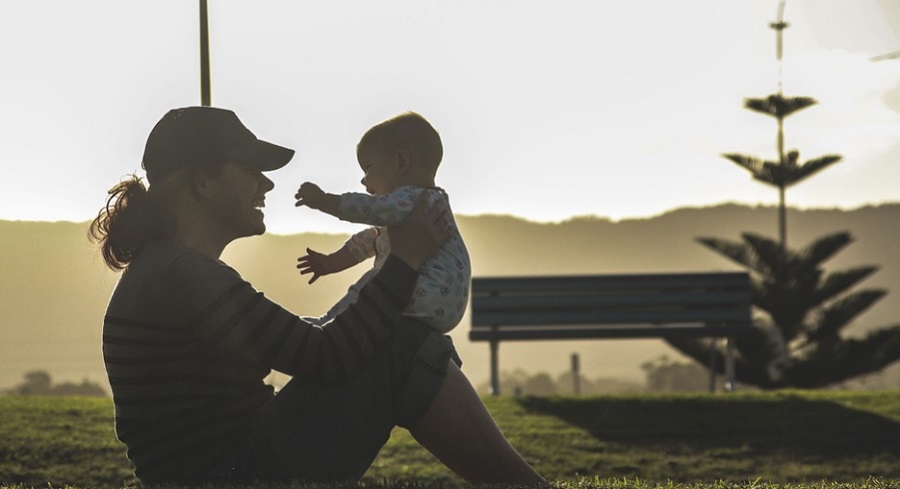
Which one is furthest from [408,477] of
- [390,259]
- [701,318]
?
[701,318]

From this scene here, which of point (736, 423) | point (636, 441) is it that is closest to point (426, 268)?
point (636, 441)

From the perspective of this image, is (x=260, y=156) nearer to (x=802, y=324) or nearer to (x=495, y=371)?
(x=495, y=371)

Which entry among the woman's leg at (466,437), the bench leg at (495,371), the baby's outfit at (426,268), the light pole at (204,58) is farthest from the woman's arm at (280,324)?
the bench leg at (495,371)

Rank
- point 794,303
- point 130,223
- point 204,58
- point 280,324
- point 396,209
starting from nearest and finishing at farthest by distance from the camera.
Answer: point 280,324
point 130,223
point 396,209
point 204,58
point 794,303

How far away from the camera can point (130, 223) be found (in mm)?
3318

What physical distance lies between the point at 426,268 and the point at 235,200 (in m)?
0.58

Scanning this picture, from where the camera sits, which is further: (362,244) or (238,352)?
(362,244)

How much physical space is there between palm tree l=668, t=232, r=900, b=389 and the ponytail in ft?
67.5

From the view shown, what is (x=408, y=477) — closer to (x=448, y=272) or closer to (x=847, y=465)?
(x=847, y=465)

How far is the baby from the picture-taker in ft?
11.5

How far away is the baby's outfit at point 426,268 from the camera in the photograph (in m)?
3.45

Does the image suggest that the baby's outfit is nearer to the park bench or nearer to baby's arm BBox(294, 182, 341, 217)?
baby's arm BBox(294, 182, 341, 217)

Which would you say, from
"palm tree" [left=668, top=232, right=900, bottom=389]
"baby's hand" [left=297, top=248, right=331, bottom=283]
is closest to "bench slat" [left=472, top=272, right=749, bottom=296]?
"baby's hand" [left=297, top=248, right=331, bottom=283]

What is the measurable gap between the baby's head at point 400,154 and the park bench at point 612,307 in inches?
274
